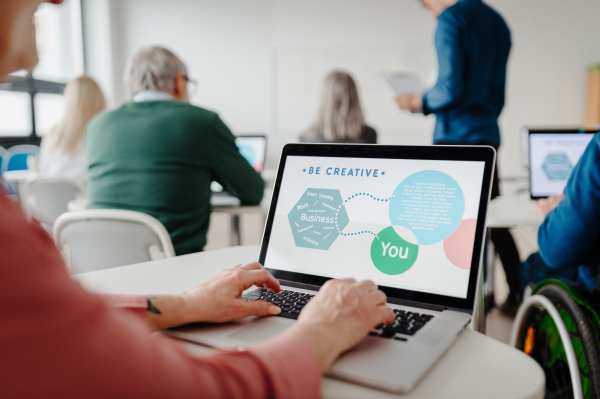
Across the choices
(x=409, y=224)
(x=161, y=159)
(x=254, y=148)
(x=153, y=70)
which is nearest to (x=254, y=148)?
(x=254, y=148)

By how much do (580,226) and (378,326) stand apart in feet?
2.12

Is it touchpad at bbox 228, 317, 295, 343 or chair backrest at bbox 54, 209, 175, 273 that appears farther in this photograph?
chair backrest at bbox 54, 209, 175, 273

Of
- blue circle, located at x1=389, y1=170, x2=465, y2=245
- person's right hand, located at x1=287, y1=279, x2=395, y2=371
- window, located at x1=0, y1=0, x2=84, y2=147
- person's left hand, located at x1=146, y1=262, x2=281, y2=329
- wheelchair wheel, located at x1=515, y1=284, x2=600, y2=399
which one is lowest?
wheelchair wheel, located at x1=515, y1=284, x2=600, y2=399

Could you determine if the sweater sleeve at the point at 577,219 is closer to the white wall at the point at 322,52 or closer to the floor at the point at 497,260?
the floor at the point at 497,260

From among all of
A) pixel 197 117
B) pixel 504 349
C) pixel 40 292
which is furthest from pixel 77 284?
pixel 197 117

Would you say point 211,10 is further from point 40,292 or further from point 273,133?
point 40,292

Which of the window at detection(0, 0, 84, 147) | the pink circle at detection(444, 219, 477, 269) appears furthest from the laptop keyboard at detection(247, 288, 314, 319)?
the window at detection(0, 0, 84, 147)

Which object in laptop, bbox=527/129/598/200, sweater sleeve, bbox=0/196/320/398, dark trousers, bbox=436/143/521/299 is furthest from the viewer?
dark trousers, bbox=436/143/521/299

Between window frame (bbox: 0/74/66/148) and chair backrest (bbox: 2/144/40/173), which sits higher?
window frame (bbox: 0/74/66/148)

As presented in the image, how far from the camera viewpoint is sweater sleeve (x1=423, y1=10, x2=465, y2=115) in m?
2.04

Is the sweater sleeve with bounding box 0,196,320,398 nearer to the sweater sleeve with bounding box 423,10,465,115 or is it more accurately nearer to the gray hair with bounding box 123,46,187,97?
the gray hair with bounding box 123,46,187,97

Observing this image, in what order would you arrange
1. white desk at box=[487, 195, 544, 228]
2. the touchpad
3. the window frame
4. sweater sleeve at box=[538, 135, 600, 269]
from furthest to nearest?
the window frame
white desk at box=[487, 195, 544, 228]
sweater sleeve at box=[538, 135, 600, 269]
the touchpad

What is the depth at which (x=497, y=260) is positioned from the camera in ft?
12.0

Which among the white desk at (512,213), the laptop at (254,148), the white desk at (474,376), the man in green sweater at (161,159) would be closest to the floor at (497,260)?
the laptop at (254,148)
